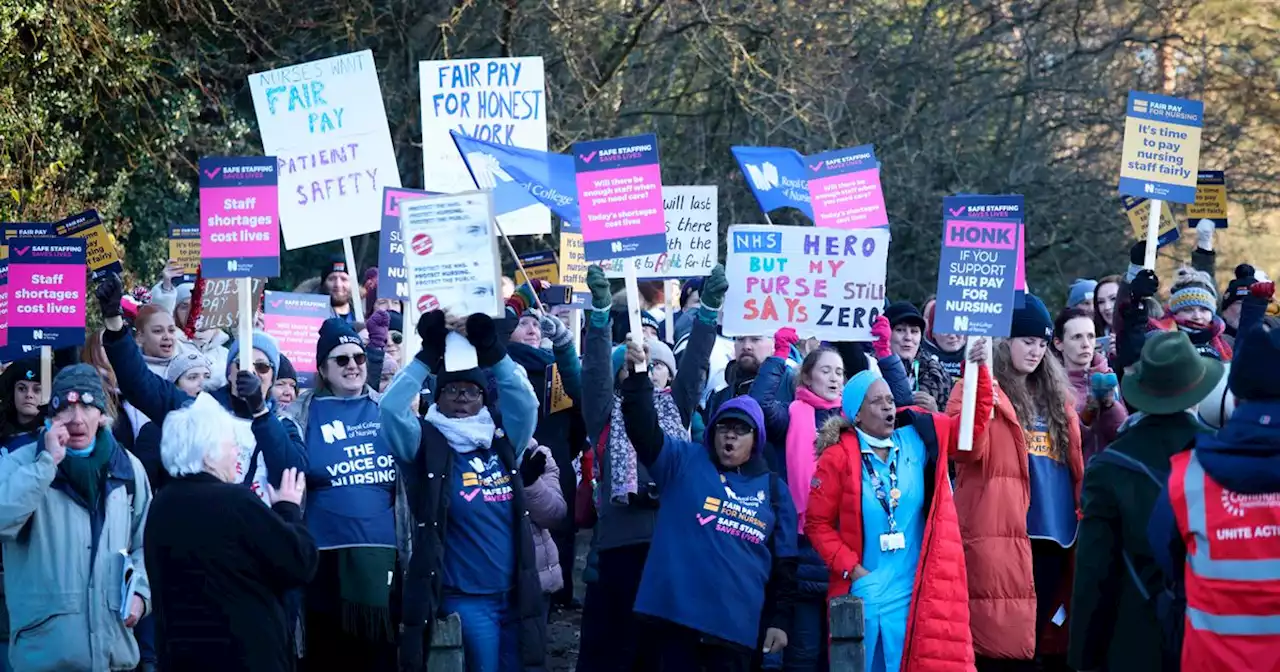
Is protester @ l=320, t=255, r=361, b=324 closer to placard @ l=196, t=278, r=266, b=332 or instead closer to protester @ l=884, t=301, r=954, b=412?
placard @ l=196, t=278, r=266, b=332

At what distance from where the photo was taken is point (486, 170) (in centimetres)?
1140

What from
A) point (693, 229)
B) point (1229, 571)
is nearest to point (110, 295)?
point (1229, 571)

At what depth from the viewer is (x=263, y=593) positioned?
20.1 ft

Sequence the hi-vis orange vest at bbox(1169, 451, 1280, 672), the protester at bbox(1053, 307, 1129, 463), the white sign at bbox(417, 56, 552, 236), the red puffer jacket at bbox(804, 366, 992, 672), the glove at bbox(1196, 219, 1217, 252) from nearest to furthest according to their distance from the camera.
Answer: the hi-vis orange vest at bbox(1169, 451, 1280, 672) → the red puffer jacket at bbox(804, 366, 992, 672) → the protester at bbox(1053, 307, 1129, 463) → the glove at bbox(1196, 219, 1217, 252) → the white sign at bbox(417, 56, 552, 236)

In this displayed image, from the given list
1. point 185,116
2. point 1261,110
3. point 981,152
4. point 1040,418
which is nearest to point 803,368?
point 1040,418

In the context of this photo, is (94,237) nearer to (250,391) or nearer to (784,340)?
(250,391)

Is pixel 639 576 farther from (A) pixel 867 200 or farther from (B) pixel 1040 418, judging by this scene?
(A) pixel 867 200

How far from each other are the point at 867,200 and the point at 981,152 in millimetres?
7800

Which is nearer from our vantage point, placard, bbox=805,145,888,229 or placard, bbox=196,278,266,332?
placard, bbox=196,278,266,332

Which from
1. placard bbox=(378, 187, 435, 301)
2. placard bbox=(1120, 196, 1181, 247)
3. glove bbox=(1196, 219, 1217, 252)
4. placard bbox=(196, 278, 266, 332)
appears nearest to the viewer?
placard bbox=(378, 187, 435, 301)

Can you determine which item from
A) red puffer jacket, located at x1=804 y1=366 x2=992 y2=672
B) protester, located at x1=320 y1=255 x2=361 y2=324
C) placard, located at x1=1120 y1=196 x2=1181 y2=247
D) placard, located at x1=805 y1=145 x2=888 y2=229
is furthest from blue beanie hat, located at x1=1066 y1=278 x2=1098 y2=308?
protester, located at x1=320 y1=255 x2=361 y2=324

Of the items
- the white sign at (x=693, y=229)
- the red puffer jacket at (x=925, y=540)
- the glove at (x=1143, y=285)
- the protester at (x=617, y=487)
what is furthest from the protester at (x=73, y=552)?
the white sign at (x=693, y=229)

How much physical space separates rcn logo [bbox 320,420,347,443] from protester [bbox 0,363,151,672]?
1024 mm

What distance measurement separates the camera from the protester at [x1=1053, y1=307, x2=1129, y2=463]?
336 inches
